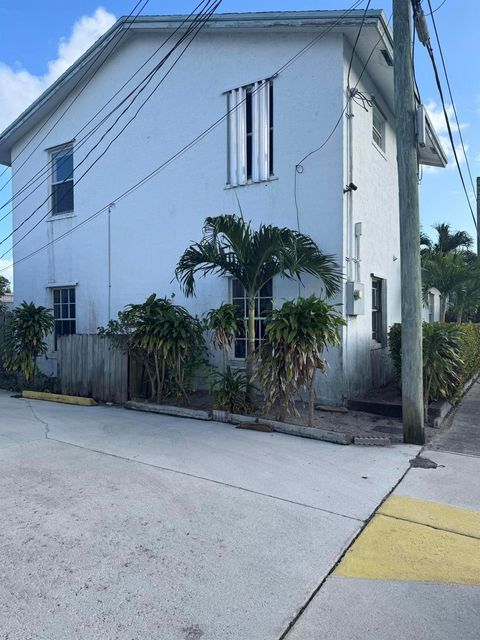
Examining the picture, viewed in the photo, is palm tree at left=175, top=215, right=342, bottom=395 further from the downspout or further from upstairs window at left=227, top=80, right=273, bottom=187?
upstairs window at left=227, top=80, right=273, bottom=187

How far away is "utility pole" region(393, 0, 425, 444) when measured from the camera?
6.19 m

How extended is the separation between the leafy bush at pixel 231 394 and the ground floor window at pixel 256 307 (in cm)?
127

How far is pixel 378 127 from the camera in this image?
10.8m

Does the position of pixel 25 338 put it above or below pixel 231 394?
above

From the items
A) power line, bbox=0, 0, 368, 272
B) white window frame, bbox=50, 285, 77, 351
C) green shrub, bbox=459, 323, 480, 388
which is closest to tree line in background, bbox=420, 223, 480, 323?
green shrub, bbox=459, 323, 480, 388

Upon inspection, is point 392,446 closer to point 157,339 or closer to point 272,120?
point 157,339

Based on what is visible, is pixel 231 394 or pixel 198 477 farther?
pixel 231 394

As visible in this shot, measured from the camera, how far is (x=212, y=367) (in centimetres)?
912

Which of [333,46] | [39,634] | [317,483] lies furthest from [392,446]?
[333,46]

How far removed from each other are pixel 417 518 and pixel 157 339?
5304 millimetres

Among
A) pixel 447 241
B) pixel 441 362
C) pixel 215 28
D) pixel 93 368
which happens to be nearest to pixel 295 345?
pixel 441 362

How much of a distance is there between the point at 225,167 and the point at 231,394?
472 centimetres

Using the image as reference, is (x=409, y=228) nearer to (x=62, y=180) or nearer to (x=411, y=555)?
(x=411, y=555)

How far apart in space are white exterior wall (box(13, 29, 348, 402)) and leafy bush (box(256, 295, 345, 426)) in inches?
66.6
